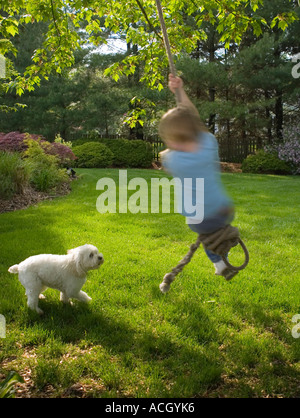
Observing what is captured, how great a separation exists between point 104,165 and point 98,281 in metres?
13.9

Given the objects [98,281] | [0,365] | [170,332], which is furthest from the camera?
[98,281]

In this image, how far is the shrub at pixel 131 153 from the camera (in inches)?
715

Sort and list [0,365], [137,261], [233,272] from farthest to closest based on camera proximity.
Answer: [137,261]
[0,365]
[233,272]

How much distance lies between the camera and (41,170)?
916cm

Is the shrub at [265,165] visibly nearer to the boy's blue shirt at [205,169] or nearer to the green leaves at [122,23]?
the green leaves at [122,23]

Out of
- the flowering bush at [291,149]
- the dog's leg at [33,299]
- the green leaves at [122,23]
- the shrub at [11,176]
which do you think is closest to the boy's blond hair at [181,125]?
the dog's leg at [33,299]

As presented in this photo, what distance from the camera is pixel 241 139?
19.9 metres

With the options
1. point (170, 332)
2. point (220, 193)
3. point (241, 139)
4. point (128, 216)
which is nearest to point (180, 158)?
point (220, 193)

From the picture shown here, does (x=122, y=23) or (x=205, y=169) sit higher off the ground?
(x=122, y=23)

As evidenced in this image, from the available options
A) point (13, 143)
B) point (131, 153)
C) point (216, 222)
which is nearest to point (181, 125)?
point (216, 222)

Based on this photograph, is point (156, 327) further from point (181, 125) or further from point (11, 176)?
point (11, 176)

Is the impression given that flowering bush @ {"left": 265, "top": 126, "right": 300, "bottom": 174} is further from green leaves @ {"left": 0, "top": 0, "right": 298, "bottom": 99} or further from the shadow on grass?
the shadow on grass

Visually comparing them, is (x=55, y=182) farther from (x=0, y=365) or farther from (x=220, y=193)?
(x=220, y=193)

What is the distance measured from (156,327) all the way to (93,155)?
15.0 meters
